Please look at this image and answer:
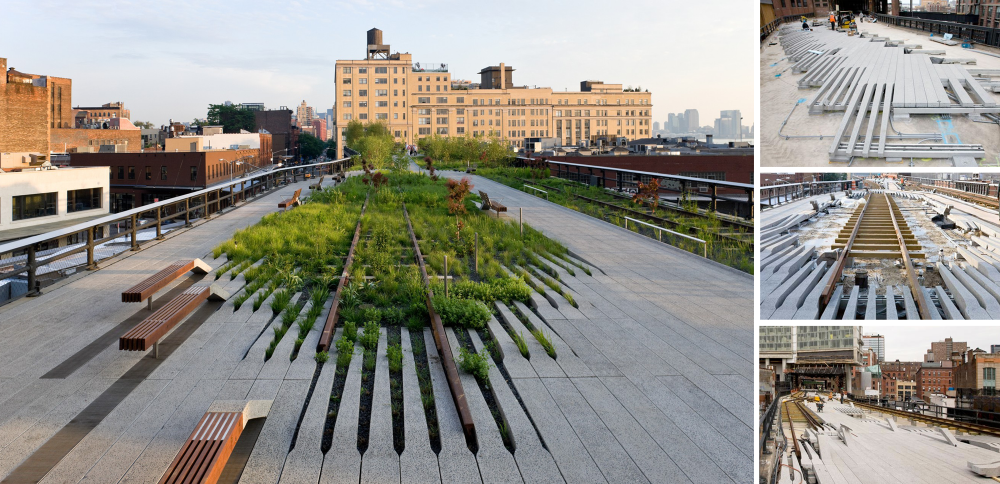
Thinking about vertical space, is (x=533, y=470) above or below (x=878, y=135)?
below

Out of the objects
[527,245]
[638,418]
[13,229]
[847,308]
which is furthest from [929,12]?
[13,229]

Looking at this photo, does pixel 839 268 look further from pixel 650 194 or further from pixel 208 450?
pixel 650 194

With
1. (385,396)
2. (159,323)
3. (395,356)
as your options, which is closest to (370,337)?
(395,356)

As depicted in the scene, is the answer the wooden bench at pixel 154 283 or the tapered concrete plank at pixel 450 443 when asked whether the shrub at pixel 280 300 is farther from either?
the tapered concrete plank at pixel 450 443

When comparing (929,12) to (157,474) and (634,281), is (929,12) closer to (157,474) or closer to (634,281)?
(157,474)

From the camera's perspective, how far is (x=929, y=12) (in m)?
2.04

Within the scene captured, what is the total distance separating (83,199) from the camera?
50156 mm

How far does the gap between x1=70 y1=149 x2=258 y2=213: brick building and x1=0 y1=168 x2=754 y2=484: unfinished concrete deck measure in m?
59.0

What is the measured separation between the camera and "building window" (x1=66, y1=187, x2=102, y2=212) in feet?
160

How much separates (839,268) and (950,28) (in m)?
0.85

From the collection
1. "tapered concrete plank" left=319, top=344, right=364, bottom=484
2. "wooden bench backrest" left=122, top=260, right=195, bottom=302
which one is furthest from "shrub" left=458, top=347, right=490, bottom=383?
"wooden bench backrest" left=122, top=260, right=195, bottom=302

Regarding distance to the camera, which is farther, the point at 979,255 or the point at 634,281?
the point at 634,281

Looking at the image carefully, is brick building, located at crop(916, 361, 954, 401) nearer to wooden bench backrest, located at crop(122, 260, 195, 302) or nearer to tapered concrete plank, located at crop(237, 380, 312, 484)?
tapered concrete plank, located at crop(237, 380, 312, 484)

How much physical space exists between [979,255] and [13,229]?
170 feet
